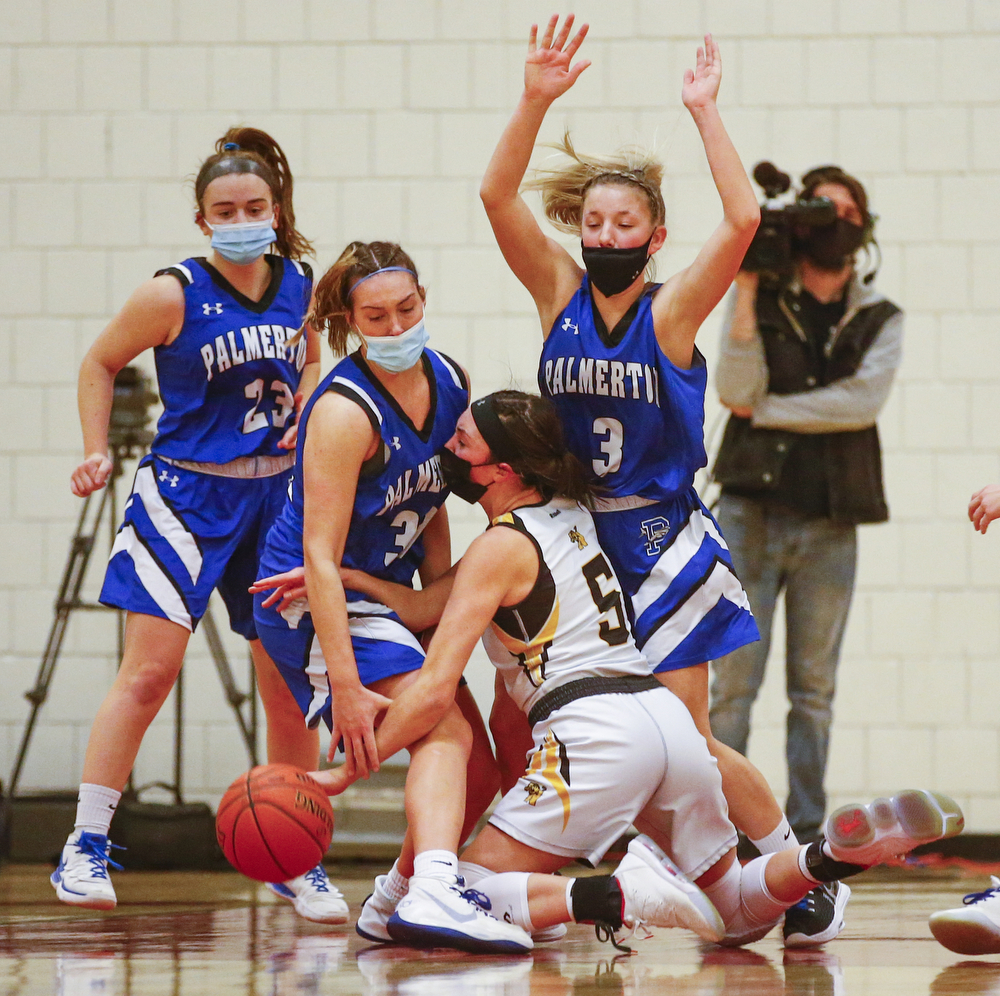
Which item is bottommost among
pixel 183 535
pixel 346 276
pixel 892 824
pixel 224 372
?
pixel 892 824

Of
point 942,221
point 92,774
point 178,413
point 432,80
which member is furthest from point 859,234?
point 92,774

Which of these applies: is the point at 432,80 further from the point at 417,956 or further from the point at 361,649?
the point at 417,956

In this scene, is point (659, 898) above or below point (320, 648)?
below

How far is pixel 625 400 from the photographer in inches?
118

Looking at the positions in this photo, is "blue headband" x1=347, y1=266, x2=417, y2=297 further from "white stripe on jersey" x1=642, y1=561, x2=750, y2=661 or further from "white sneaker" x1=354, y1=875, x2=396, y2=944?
"white sneaker" x1=354, y1=875, x2=396, y2=944

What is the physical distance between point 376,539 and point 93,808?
40.9 inches

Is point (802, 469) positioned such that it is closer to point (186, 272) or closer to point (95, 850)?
point (186, 272)

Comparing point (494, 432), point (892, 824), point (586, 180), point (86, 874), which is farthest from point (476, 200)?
point (892, 824)

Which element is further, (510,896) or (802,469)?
(802,469)

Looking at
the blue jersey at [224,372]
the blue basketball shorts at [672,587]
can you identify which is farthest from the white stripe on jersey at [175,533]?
the blue basketball shorts at [672,587]

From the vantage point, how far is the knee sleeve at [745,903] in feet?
9.42

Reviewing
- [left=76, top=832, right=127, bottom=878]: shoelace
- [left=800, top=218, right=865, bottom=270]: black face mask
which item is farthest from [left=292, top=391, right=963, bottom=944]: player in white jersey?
[left=800, top=218, right=865, bottom=270]: black face mask

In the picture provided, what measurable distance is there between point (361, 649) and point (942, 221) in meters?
3.46

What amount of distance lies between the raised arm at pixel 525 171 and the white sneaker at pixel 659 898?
1159 mm
